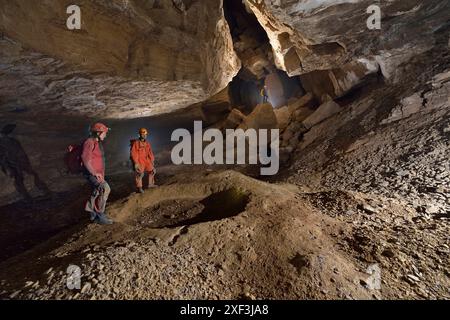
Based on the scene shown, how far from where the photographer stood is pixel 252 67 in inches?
604

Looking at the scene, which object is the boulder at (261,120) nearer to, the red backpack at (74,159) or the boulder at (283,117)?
the boulder at (283,117)

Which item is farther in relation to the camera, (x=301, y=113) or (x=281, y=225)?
(x=301, y=113)

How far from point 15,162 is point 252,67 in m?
12.3

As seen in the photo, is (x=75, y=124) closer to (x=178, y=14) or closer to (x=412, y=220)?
(x=178, y=14)

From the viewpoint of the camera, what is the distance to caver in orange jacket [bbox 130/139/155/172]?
6281 mm

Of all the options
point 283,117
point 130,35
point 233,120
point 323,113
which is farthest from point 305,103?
point 130,35

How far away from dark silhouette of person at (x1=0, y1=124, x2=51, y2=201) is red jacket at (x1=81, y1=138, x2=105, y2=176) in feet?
21.8

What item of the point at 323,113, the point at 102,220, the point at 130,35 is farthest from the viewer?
the point at 323,113

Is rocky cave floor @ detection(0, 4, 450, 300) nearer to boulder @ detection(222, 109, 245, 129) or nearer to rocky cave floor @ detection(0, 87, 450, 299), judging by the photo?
rocky cave floor @ detection(0, 87, 450, 299)

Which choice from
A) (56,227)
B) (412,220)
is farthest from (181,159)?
(412,220)

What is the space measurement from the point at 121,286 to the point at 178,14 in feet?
22.7

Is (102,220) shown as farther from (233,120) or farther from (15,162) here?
(233,120)
